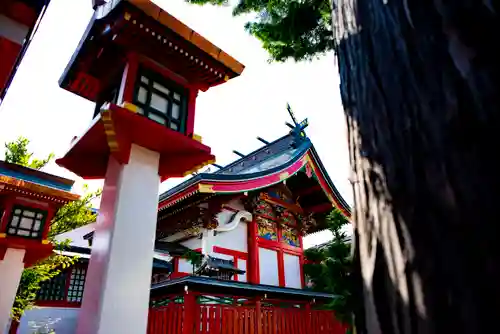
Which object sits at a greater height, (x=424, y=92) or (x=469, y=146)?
(x=424, y=92)

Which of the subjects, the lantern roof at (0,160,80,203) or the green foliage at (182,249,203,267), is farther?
the green foliage at (182,249,203,267)

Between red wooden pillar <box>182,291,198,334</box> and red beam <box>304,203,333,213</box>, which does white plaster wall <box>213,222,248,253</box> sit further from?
red beam <box>304,203,333,213</box>

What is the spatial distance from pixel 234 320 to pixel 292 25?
219 inches

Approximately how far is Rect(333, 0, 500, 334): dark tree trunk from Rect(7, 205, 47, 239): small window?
894 centimetres

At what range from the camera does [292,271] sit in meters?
10.8

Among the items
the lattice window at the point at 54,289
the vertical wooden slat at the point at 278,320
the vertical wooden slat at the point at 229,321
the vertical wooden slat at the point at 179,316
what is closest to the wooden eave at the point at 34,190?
the vertical wooden slat at the point at 179,316

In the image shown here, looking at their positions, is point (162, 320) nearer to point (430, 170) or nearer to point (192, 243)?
point (192, 243)

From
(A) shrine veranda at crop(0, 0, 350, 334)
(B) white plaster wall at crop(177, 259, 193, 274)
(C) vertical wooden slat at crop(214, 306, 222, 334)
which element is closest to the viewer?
(A) shrine veranda at crop(0, 0, 350, 334)

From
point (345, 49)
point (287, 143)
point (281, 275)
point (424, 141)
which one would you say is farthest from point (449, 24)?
point (287, 143)

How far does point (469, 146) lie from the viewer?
74cm

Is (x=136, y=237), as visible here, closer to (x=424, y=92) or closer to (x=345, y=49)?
(x=345, y=49)

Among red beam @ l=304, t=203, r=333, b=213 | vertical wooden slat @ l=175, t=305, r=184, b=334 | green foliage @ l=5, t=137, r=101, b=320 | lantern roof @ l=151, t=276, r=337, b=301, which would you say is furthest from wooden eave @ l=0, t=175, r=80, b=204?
red beam @ l=304, t=203, r=333, b=213

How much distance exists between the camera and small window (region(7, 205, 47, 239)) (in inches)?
306

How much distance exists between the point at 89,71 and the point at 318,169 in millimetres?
8119
